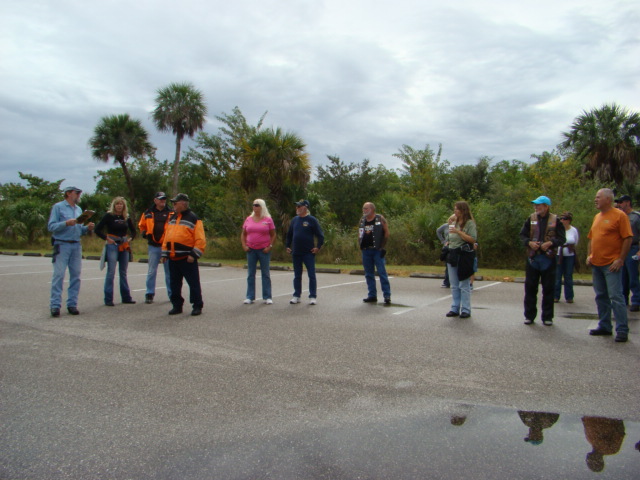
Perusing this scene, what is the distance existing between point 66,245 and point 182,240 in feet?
6.02

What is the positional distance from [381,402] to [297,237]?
565cm

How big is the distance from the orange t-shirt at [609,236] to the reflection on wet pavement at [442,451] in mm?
3372

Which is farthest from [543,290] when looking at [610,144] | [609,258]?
[610,144]

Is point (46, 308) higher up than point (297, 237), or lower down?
lower down

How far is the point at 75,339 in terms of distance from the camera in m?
6.39

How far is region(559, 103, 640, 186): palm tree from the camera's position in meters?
28.3

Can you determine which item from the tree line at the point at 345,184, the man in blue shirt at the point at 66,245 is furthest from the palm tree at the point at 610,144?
the man in blue shirt at the point at 66,245

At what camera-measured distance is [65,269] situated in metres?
8.08

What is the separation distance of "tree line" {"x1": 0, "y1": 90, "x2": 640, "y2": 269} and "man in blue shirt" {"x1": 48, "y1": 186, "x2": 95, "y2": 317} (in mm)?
13071

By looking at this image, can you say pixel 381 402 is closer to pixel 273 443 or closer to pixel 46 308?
pixel 273 443

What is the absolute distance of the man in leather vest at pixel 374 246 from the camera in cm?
931

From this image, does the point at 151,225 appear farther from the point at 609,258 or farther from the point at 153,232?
the point at 609,258

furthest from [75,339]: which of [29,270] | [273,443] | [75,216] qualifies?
[29,270]

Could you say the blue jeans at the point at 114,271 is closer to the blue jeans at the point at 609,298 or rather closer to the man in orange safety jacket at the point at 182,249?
the man in orange safety jacket at the point at 182,249
